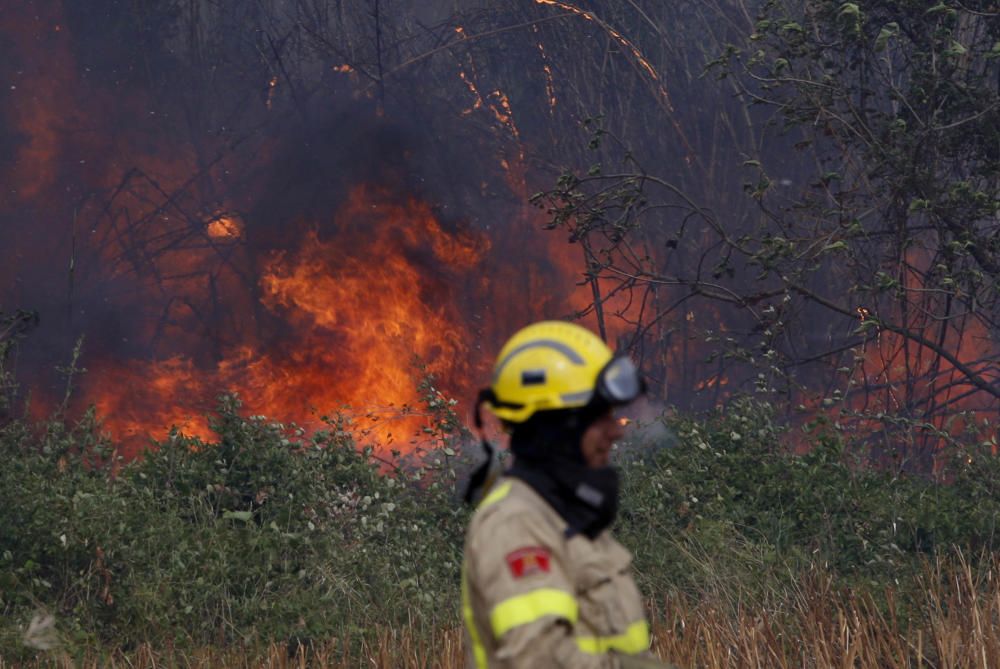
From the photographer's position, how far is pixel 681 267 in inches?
529

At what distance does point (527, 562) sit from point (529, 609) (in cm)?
9

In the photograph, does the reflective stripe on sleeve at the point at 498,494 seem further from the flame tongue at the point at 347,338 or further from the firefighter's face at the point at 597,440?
the flame tongue at the point at 347,338

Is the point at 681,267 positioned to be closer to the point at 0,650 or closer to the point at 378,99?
the point at 378,99

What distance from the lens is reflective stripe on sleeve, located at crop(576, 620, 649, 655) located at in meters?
2.47

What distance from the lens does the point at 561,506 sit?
2.46m

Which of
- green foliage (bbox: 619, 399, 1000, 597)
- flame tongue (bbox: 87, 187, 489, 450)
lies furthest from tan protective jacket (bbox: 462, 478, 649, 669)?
flame tongue (bbox: 87, 187, 489, 450)

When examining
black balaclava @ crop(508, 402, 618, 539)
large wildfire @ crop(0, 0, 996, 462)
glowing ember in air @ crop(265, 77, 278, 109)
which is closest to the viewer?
black balaclava @ crop(508, 402, 618, 539)

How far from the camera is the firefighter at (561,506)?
237 centimetres

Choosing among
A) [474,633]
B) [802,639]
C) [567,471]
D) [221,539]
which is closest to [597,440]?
[567,471]

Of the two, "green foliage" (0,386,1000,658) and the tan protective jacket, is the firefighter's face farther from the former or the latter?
"green foliage" (0,386,1000,658)

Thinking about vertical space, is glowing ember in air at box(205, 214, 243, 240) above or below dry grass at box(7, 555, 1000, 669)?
above

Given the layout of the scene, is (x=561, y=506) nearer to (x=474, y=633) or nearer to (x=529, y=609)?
(x=529, y=609)


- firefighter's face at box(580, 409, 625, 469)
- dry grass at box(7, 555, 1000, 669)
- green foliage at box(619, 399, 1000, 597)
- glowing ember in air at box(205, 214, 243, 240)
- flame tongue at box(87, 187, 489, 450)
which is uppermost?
glowing ember in air at box(205, 214, 243, 240)

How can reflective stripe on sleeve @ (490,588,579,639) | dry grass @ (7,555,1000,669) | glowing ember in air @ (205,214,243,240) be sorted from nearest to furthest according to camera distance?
reflective stripe on sleeve @ (490,588,579,639), dry grass @ (7,555,1000,669), glowing ember in air @ (205,214,243,240)
